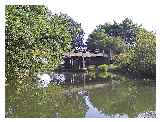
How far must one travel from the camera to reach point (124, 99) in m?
2.85

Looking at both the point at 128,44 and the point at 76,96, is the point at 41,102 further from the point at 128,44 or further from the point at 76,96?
the point at 128,44

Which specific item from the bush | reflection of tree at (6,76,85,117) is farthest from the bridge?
reflection of tree at (6,76,85,117)

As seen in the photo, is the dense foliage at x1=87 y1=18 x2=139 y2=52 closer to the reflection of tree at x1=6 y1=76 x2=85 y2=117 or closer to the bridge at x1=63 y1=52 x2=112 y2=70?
the bridge at x1=63 y1=52 x2=112 y2=70

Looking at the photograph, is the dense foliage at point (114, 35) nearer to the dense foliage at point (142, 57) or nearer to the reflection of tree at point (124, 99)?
the dense foliage at point (142, 57)

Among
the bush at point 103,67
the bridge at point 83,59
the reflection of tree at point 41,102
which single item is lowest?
the reflection of tree at point 41,102

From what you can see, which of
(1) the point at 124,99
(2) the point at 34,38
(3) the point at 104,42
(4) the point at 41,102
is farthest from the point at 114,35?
(4) the point at 41,102

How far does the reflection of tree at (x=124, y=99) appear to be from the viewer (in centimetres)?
280

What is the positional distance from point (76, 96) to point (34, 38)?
0.55 m

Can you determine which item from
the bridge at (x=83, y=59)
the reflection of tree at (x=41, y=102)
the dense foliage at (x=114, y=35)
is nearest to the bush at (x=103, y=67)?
the bridge at (x=83, y=59)

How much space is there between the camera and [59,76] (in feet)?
9.46

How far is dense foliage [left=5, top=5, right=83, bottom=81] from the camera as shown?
287 centimetres

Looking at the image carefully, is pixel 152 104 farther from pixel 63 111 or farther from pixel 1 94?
pixel 1 94

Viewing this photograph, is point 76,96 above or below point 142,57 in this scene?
below

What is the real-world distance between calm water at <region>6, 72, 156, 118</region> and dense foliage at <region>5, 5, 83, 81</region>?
0.34 feet
